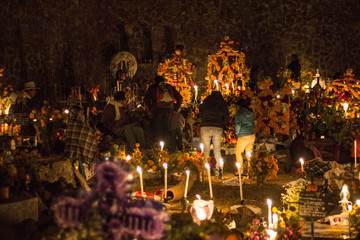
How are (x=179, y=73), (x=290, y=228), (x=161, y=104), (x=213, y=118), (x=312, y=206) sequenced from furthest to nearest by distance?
(x=179, y=73), (x=161, y=104), (x=213, y=118), (x=312, y=206), (x=290, y=228)

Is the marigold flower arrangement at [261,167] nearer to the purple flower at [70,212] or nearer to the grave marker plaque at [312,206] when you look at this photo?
the grave marker plaque at [312,206]

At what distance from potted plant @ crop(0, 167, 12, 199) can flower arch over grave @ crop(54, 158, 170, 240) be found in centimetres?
180

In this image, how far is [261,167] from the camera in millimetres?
8273

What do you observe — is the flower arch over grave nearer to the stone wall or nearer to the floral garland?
the floral garland

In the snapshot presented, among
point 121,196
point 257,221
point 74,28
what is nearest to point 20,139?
point 257,221

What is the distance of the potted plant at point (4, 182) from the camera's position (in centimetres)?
461

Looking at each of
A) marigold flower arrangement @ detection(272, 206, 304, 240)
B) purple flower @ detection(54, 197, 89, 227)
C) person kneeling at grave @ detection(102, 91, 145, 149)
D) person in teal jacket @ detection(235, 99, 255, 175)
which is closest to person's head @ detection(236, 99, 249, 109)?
person in teal jacket @ detection(235, 99, 255, 175)

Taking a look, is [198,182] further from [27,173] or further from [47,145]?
[27,173]

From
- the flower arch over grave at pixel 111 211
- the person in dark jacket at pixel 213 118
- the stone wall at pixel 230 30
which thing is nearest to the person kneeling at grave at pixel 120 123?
the person in dark jacket at pixel 213 118

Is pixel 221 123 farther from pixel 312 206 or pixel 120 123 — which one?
pixel 312 206

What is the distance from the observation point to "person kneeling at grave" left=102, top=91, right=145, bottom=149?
939cm

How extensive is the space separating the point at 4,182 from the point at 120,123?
4827 millimetres

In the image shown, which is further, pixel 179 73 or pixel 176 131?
pixel 179 73

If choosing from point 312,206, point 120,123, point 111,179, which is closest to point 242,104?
point 120,123
